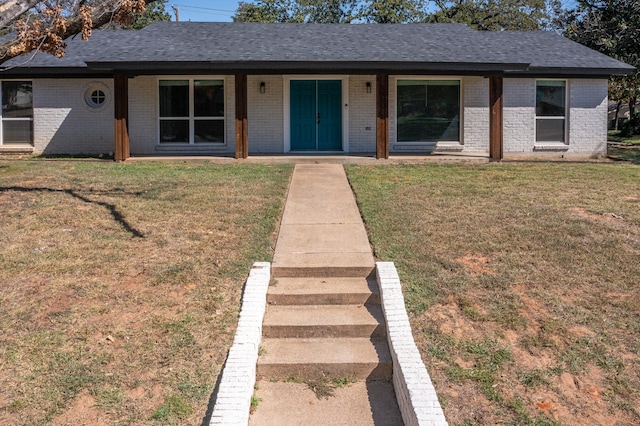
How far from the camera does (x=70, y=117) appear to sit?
54.3 feet

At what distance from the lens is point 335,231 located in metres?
7.22

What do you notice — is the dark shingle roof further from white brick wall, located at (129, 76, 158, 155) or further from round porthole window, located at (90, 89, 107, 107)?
white brick wall, located at (129, 76, 158, 155)

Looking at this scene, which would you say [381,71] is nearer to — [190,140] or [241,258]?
[190,140]

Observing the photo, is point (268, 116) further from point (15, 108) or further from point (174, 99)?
point (15, 108)

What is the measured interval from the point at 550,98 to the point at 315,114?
706 centimetres

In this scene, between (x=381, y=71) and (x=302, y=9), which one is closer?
(x=381, y=71)

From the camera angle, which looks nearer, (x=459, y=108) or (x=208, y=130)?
(x=208, y=130)

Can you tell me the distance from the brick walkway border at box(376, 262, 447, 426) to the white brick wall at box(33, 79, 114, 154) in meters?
13.4

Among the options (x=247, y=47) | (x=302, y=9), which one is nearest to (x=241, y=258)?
(x=247, y=47)

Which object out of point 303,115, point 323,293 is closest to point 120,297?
point 323,293

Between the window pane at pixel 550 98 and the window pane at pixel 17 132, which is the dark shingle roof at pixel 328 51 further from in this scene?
the window pane at pixel 17 132

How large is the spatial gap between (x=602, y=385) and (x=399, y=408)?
1.44 meters

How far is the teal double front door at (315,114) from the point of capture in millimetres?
16547

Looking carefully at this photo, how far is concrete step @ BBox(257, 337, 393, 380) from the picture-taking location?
14.3 ft
